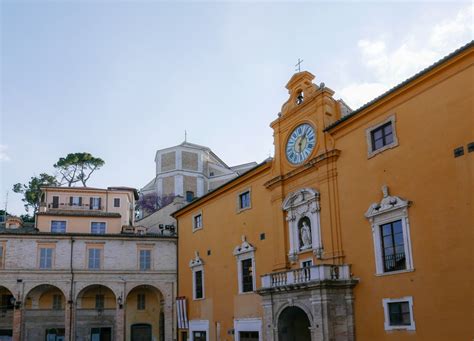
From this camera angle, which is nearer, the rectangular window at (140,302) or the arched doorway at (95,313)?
the arched doorway at (95,313)

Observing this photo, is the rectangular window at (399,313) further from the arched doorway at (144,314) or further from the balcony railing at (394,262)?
the arched doorway at (144,314)

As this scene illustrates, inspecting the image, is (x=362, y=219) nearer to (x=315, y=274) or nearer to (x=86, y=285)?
(x=315, y=274)

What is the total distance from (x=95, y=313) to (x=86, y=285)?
8.53ft

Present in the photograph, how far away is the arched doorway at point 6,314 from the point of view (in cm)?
3847

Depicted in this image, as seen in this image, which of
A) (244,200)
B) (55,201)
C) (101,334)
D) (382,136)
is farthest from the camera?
A: (55,201)

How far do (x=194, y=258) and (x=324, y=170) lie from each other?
14.4 metres

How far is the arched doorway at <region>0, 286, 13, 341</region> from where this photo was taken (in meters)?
38.5

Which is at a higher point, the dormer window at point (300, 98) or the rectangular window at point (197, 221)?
the dormer window at point (300, 98)

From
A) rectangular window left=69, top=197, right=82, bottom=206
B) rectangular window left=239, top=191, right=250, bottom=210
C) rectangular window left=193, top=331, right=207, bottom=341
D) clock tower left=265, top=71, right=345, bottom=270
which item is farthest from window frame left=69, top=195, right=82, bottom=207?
clock tower left=265, top=71, right=345, bottom=270

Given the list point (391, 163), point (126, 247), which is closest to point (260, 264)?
point (391, 163)

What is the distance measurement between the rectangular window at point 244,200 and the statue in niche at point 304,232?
541 cm

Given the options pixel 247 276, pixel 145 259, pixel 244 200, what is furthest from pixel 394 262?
pixel 145 259

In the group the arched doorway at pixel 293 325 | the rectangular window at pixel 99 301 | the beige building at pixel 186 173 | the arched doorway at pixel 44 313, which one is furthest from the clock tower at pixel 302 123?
the beige building at pixel 186 173

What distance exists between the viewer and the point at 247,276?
28219 mm
